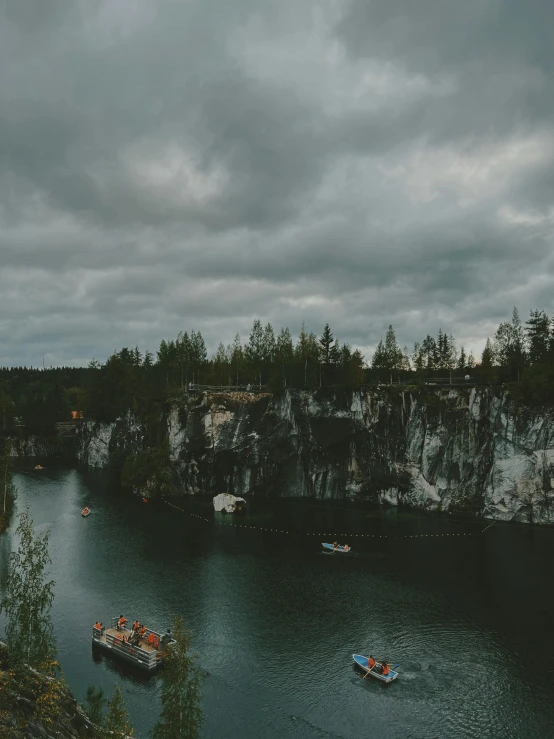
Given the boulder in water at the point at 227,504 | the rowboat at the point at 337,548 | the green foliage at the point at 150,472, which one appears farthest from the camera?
the green foliage at the point at 150,472

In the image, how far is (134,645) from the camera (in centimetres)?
3662

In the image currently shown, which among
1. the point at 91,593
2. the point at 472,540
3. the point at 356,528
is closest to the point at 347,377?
the point at 356,528

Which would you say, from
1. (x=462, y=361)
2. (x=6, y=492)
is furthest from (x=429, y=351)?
(x=6, y=492)

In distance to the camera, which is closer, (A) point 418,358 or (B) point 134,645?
(B) point 134,645

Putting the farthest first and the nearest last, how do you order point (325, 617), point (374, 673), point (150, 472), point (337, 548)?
point (150, 472) → point (337, 548) → point (325, 617) → point (374, 673)

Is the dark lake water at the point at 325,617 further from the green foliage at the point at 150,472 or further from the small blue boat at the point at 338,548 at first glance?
the green foliage at the point at 150,472

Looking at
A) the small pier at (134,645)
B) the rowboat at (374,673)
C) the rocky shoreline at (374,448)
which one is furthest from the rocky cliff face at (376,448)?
the small pier at (134,645)

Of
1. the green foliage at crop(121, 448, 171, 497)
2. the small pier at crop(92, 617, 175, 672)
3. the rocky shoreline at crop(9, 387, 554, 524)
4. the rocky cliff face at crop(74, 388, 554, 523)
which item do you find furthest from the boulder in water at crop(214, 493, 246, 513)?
the small pier at crop(92, 617, 175, 672)

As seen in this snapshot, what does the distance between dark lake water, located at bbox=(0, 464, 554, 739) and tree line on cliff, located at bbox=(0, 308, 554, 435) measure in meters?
27.3

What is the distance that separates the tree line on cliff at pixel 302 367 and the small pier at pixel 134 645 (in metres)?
56.6

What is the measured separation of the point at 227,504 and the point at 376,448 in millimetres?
24496

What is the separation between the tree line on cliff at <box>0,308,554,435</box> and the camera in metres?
83.1

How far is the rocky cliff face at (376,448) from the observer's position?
73188mm

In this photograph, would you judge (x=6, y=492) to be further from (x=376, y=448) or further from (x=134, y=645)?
(x=376, y=448)
